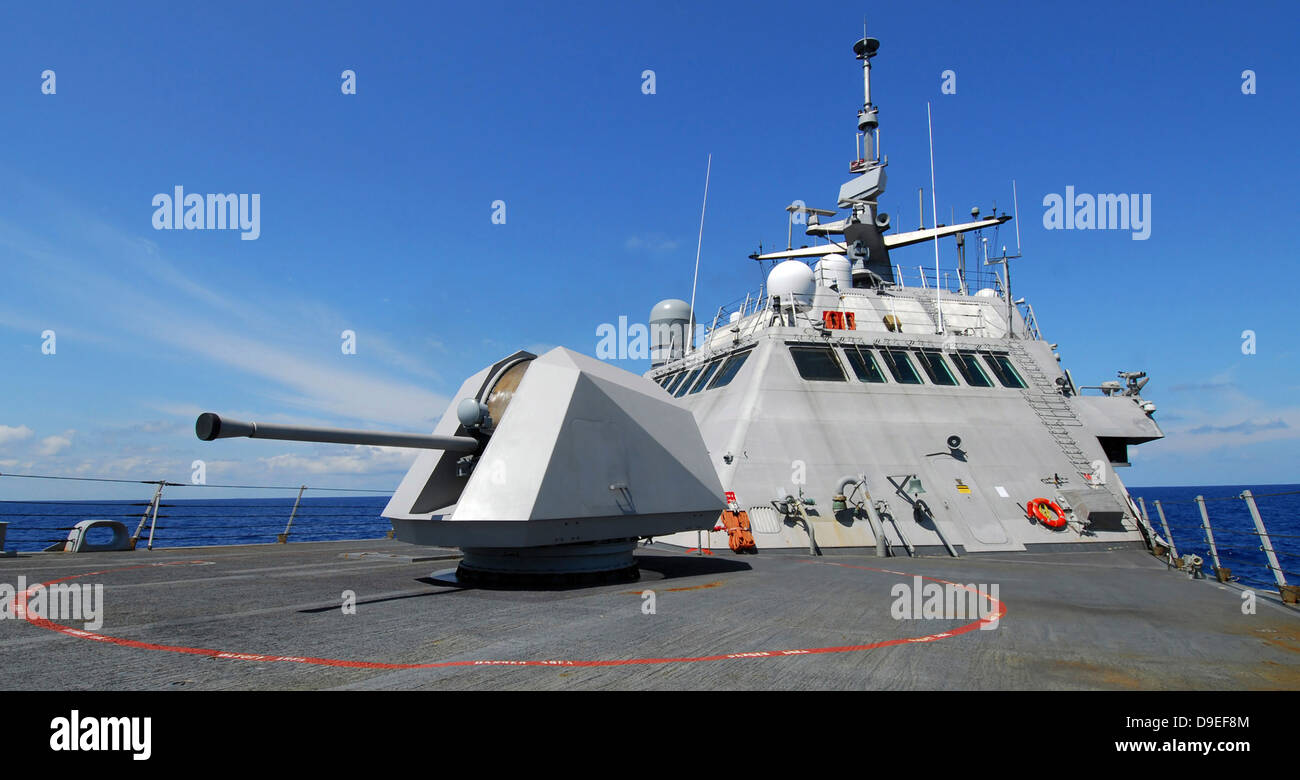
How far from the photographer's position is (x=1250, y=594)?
818cm

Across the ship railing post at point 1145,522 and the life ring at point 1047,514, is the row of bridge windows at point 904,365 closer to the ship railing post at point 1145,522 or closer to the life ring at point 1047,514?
the life ring at point 1047,514

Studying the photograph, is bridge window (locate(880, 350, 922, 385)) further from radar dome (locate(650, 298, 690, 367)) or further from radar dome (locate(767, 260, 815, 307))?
radar dome (locate(650, 298, 690, 367))

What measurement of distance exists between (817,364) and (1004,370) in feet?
19.4

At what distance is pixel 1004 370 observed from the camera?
1919 cm

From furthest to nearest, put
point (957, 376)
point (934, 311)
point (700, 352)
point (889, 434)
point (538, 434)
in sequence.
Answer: point (934, 311) → point (700, 352) → point (957, 376) → point (889, 434) → point (538, 434)

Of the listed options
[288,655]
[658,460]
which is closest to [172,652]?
[288,655]

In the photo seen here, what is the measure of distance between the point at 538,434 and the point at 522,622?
2556 millimetres

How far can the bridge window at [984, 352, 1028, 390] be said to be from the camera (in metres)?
18.8

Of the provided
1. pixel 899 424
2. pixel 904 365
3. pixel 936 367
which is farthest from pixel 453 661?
pixel 936 367

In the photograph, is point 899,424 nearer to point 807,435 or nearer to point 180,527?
point 807,435

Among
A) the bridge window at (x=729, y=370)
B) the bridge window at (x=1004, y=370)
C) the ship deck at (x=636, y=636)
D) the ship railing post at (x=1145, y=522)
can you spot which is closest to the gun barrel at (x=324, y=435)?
the ship deck at (x=636, y=636)
